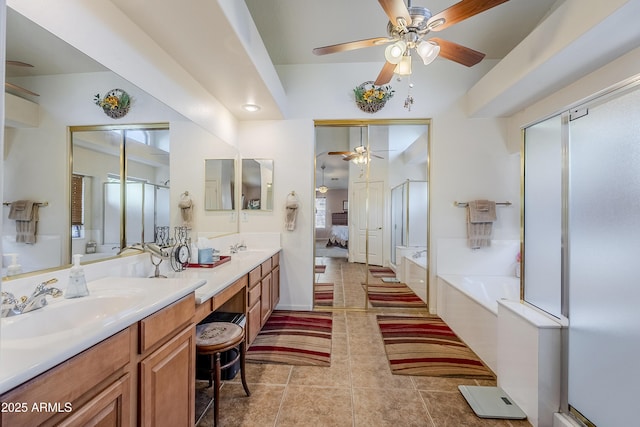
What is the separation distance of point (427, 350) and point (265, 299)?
159 centimetres

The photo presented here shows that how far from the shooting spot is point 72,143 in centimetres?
143

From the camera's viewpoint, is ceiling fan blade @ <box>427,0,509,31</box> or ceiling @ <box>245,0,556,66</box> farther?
ceiling @ <box>245,0,556,66</box>

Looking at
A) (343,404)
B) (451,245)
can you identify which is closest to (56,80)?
(343,404)

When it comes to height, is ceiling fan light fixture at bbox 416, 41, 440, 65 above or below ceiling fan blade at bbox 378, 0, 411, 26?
below

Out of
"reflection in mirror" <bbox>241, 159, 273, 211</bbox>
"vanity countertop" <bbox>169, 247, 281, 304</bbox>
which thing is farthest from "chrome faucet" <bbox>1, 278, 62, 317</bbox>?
"reflection in mirror" <bbox>241, 159, 273, 211</bbox>

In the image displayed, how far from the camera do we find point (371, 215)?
3.96m

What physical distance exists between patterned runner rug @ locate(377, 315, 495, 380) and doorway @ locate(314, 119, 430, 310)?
462 millimetres

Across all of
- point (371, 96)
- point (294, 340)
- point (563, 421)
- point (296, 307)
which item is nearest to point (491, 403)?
point (563, 421)

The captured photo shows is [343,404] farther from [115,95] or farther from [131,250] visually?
[115,95]

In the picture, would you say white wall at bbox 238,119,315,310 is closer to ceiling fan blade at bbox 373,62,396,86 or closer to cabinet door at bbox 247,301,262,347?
cabinet door at bbox 247,301,262,347

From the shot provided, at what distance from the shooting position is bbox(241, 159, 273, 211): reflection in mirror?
11.5 ft

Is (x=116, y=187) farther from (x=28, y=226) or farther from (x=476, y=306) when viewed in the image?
(x=476, y=306)

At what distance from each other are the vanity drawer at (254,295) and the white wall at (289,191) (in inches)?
35.5

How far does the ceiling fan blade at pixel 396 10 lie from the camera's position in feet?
5.30
